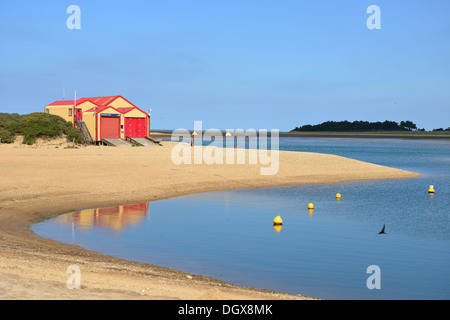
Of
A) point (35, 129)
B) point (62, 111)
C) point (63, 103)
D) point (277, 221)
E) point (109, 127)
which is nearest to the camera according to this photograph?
point (277, 221)

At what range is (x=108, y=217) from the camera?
68.5 feet

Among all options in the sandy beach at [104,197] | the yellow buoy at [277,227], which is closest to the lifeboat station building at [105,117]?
the sandy beach at [104,197]

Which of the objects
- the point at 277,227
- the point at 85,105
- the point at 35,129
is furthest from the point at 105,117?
the point at 277,227

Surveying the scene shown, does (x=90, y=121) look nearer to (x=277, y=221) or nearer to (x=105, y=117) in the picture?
(x=105, y=117)

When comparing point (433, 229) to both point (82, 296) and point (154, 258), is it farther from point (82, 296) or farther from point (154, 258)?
point (82, 296)

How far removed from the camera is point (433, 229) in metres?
20.3

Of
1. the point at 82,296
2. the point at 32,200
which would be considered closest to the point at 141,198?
the point at 32,200

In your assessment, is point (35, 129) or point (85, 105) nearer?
point (35, 129)

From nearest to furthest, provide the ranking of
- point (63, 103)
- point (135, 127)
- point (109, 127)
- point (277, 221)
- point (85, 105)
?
point (277, 221)
point (109, 127)
point (85, 105)
point (135, 127)
point (63, 103)

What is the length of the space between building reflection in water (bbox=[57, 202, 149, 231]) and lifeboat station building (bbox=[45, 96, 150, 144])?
3863 cm

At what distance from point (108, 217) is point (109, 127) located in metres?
42.4
